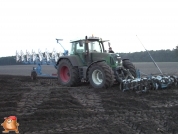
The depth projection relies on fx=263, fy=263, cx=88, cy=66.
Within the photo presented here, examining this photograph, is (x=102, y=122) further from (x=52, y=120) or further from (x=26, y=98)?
(x=26, y=98)

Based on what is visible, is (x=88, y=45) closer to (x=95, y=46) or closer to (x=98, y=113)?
(x=95, y=46)

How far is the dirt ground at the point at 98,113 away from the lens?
4.59 meters

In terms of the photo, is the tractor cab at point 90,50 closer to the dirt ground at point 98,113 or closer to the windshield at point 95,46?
the windshield at point 95,46

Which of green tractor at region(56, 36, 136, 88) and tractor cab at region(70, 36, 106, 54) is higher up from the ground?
tractor cab at region(70, 36, 106, 54)

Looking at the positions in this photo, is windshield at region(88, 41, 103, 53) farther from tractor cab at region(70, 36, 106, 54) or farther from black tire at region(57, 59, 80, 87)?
black tire at region(57, 59, 80, 87)

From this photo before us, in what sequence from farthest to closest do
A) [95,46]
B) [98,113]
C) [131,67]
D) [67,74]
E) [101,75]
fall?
[67,74], [95,46], [131,67], [101,75], [98,113]

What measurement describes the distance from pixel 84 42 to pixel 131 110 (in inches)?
210

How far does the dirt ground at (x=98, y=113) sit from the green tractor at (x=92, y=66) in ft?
4.72

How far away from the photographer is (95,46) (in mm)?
11156

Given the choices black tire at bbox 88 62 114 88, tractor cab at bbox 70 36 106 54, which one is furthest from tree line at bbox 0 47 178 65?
black tire at bbox 88 62 114 88

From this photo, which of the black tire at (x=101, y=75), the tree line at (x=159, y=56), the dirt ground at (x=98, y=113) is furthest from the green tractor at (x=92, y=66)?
the tree line at (x=159, y=56)

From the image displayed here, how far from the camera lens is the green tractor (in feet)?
31.3

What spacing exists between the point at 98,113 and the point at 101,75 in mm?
4142

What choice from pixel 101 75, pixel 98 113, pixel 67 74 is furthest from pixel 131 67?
pixel 98 113
